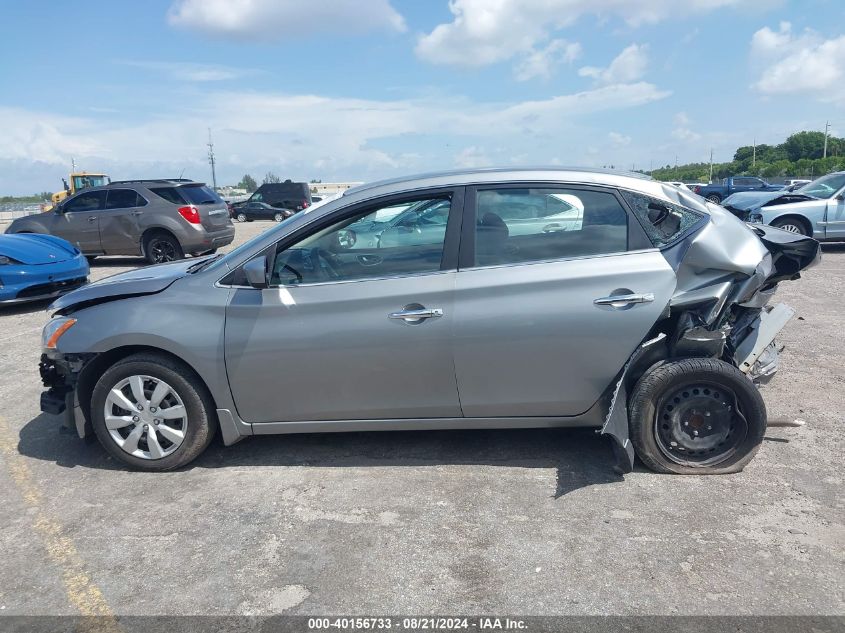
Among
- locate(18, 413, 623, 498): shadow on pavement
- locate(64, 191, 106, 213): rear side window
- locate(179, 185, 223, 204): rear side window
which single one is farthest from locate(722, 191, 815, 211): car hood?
locate(64, 191, 106, 213): rear side window

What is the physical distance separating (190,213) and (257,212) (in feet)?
69.0

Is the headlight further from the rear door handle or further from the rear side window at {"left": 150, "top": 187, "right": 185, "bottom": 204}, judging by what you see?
the rear side window at {"left": 150, "top": 187, "right": 185, "bottom": 204}

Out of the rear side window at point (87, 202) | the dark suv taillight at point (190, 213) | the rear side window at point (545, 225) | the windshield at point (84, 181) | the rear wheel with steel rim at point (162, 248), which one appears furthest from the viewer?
the windshield at point (84, 181)

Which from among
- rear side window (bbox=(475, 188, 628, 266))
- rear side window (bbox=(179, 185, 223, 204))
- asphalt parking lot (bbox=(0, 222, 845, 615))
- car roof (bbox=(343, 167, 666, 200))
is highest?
rear side window (bbox=(179, 185, 223, 204))

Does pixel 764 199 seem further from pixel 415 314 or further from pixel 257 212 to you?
pixel 257 212

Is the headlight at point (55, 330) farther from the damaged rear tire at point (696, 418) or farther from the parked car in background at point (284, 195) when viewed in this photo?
the parked car in background at point (284, 195)

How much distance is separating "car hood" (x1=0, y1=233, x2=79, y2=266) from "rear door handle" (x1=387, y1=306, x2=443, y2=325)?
7.23 m

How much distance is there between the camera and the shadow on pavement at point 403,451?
4098 millimetres

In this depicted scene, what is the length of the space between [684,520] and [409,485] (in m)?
1.47

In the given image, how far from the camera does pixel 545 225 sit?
394 centimetres

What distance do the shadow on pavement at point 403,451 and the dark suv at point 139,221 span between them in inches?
369

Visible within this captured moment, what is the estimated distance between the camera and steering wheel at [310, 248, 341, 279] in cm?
397

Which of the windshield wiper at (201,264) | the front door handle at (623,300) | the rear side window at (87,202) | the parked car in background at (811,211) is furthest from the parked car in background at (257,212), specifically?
the front door handle at (623,300)

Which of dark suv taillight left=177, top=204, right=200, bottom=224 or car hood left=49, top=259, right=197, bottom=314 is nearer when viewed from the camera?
car hood left=49, top=259, right=197, bottom=314
